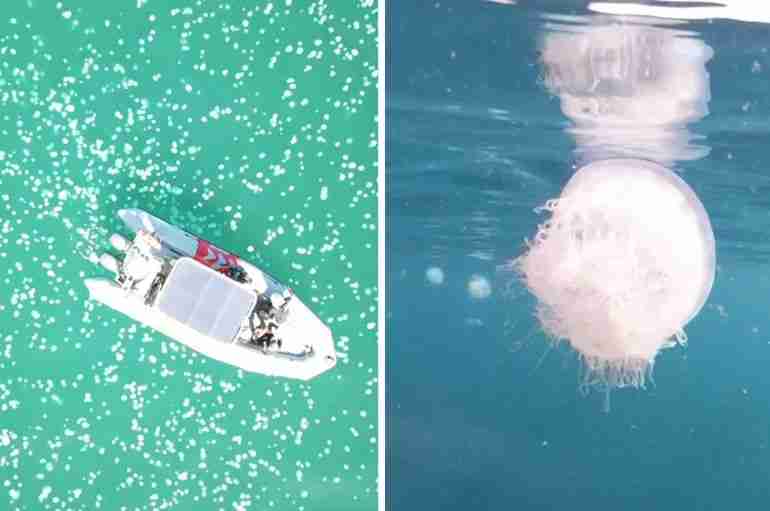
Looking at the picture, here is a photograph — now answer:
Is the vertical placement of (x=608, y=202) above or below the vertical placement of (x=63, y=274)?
above

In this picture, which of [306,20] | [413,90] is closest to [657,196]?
[413,90]

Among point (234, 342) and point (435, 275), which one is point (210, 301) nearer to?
point (234, 342)

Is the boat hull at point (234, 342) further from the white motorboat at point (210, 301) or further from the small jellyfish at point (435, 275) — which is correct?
the small jellyfish at point (435, 275)

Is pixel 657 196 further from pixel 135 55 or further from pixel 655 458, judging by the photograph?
pixel 135 55

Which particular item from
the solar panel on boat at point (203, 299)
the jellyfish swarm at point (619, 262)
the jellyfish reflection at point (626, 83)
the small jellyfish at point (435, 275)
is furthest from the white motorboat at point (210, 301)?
the jellyfish reflection at point (626, 83)

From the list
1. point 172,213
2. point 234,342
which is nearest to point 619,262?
point 234,342

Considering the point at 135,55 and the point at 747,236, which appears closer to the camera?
the point at 135,55

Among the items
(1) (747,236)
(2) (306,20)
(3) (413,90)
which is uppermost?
(2) (306,20)
